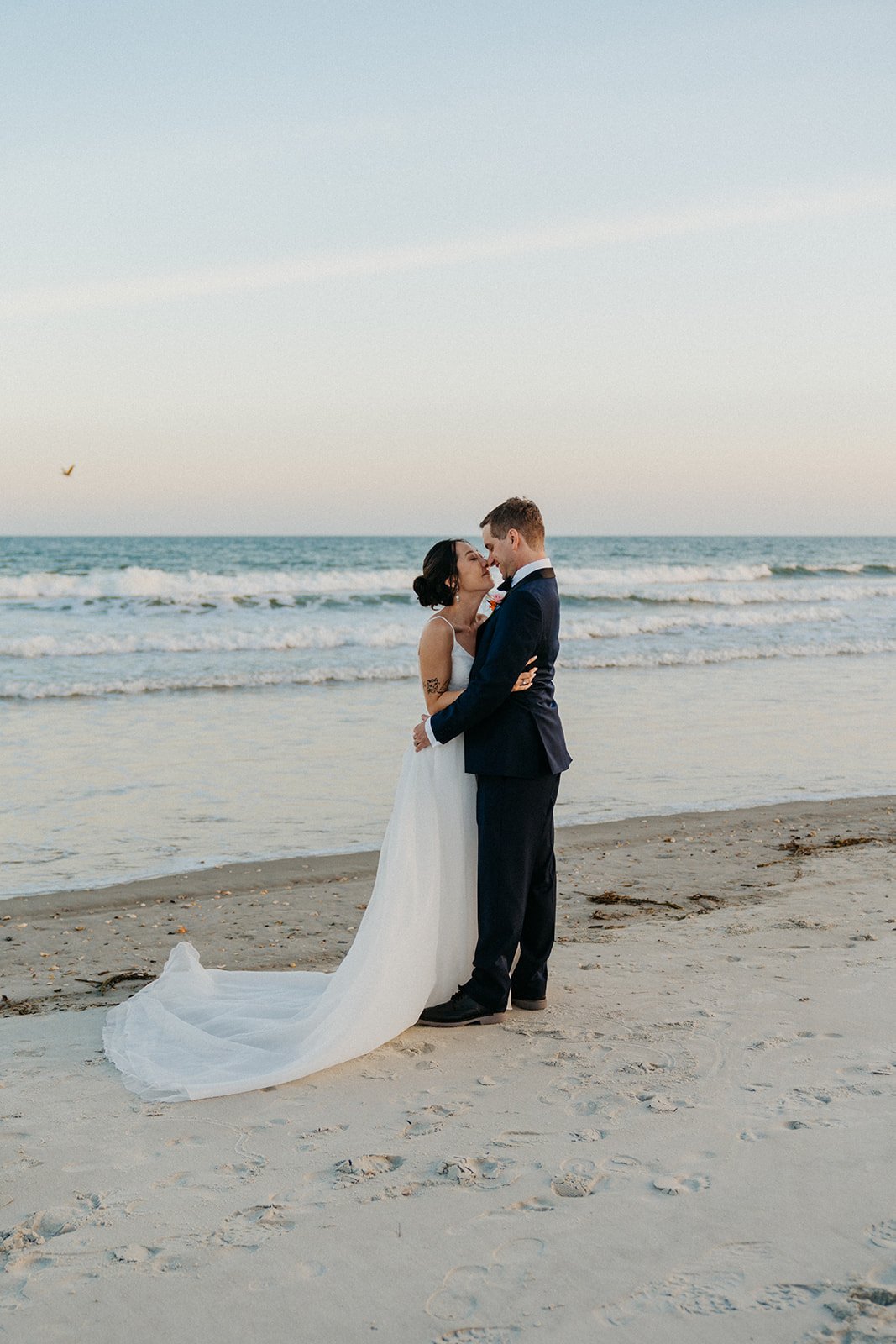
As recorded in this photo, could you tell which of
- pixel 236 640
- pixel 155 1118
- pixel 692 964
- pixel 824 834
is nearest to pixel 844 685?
pixel 824 834

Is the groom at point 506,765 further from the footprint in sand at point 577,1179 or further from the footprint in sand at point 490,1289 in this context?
the footprint in sand at point 490,1289

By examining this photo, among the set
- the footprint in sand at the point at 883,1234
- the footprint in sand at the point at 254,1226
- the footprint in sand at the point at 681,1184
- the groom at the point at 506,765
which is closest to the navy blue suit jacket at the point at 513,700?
the groom at the point at 506,765

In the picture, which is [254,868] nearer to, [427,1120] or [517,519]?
[517,519]

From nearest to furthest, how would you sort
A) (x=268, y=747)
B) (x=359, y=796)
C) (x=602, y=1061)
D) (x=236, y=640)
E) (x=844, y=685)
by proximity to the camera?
(x=602, y=1061), (x=359, y=796), (x=268, y=747), (x=844, y=685), (x=236, y=640)

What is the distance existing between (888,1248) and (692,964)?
2.35 meters

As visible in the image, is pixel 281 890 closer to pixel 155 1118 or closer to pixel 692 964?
pixel 692 964

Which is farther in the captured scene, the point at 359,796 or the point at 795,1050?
the point at 359,796

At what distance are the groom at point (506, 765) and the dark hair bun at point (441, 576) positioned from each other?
0.15 m

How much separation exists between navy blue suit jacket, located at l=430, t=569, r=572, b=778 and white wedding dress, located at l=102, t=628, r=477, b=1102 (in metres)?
0.16

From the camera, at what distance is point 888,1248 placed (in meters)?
2.65

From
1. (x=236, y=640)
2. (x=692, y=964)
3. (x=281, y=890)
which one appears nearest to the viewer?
(x=692, y=964)

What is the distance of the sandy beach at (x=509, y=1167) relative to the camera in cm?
249

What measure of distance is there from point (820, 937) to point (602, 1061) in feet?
6.05

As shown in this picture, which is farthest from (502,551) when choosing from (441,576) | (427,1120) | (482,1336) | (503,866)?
(482,1336)
